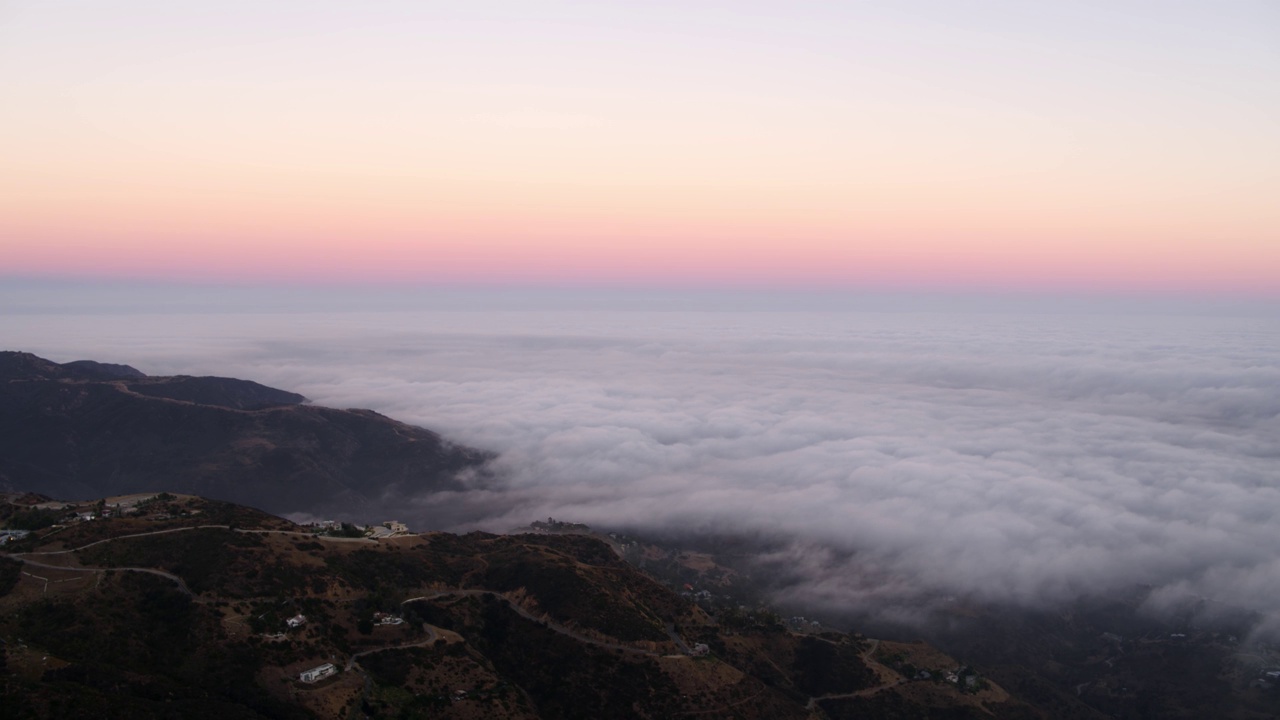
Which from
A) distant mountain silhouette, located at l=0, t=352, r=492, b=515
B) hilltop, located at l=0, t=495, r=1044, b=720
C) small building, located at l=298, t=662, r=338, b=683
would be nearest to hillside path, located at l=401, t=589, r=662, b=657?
hilltop, located at l=0, t=495, r=1044, b=720

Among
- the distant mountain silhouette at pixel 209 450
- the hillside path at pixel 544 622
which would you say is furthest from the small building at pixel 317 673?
the distant mountain silhouette at pixel 209 450

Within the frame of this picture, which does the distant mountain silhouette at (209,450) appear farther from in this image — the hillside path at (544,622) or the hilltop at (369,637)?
the hillside path at (544,622)

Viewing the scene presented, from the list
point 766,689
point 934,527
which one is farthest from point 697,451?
point 766,689

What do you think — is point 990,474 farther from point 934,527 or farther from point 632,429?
point 632,429

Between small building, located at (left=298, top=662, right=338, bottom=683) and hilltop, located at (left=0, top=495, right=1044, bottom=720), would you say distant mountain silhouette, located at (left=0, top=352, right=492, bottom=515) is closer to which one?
hilltop, located at (left=0, top=495, right=1044, bottom=720)

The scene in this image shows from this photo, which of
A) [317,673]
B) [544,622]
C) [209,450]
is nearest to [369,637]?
[317,673]
